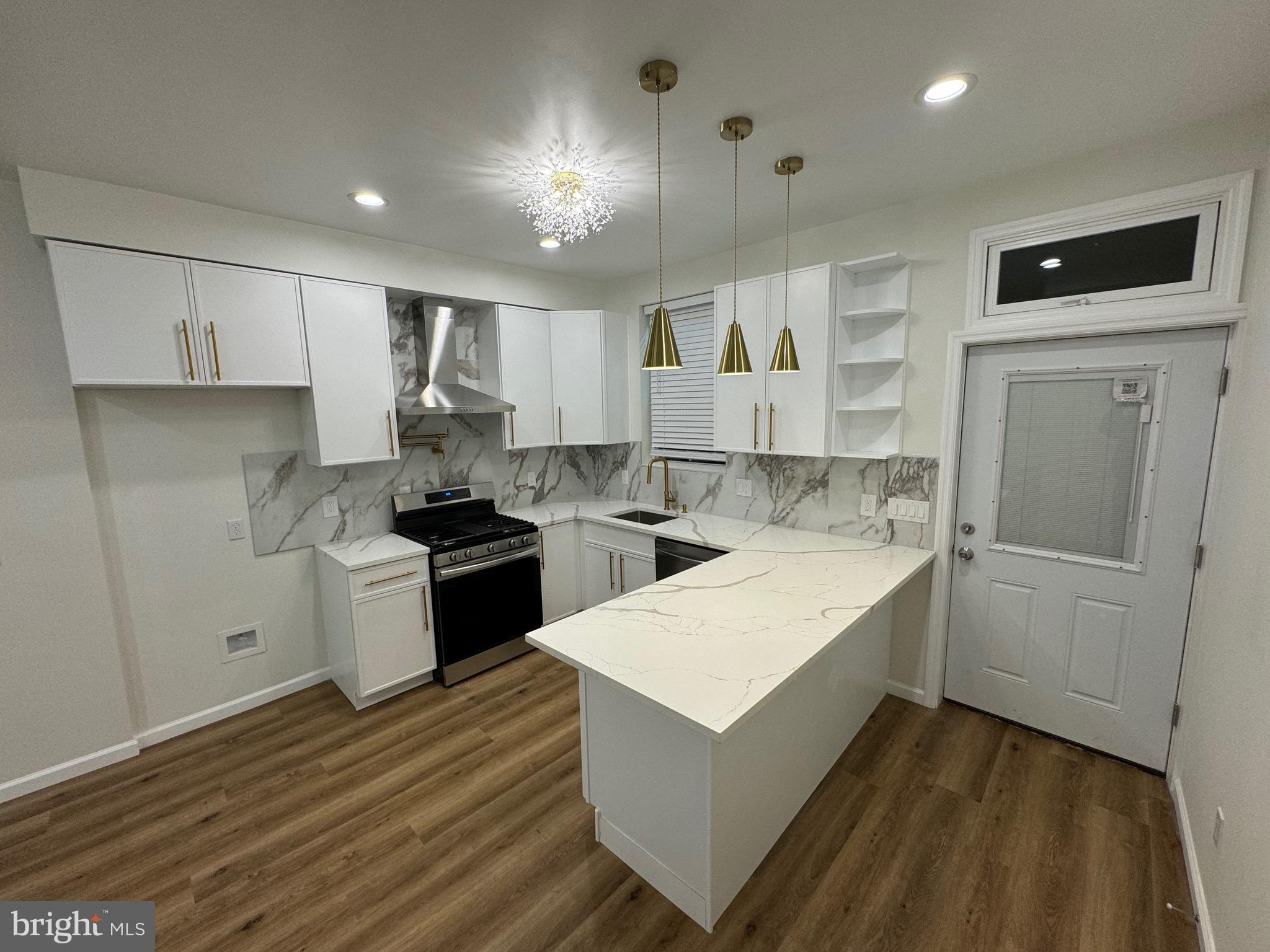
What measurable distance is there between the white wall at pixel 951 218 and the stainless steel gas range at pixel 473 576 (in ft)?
6.44

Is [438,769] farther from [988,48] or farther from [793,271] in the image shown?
[988,48]

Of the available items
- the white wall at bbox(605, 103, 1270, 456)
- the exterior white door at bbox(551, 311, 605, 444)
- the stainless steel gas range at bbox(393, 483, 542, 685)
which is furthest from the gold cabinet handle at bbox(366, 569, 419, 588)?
the white wall at bbox(605, 103, 1270, 456)

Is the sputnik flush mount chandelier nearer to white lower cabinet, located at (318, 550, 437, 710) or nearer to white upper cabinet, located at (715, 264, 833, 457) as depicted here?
white upper cabinet, located at (715, 264, 833, 457)

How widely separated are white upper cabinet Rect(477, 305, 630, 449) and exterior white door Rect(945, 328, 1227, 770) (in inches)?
93.3

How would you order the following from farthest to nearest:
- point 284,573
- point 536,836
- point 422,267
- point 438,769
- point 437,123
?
point 422,267 < point 284,573 < point 438,769 < point 536,836 < point 437,123

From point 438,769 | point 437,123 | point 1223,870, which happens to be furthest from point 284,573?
point 1223,870

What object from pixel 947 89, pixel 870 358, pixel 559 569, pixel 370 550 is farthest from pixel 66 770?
pixel 947 89

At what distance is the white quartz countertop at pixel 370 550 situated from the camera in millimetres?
2803

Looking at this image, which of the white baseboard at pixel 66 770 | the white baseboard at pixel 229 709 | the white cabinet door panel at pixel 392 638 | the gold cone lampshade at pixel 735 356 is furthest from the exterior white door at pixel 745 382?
the white baseboard at pixel 66 770

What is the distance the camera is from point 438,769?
2418 mm

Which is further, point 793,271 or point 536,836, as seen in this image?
point 793,271

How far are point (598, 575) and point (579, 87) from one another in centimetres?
298

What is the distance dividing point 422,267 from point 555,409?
1.24m

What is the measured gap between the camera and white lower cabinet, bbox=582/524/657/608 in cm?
349
